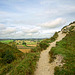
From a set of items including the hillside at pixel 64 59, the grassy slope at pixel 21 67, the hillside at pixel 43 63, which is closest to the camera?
the grassy slope at pixel 21 67

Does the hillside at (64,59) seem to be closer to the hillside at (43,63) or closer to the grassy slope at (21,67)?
the hillside at (43,63)

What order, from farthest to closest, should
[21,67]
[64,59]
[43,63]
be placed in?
[43,63]
[64,59]
[21,67]

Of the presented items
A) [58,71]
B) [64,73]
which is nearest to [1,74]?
[58,71]

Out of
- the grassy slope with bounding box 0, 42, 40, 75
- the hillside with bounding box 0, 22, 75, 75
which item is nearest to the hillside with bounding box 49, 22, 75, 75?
the hillside with bounding box 0, 22, 75, 75

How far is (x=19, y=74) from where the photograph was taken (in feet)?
23.4

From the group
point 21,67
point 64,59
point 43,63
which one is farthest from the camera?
point 43,63

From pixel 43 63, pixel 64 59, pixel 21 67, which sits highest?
pixel 64 59

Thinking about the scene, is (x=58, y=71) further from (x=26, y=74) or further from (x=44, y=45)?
(x=44, y=45)

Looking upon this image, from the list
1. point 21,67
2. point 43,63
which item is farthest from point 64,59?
point 21,67

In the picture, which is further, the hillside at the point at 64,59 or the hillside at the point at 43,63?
the hillside at the point at 43,63

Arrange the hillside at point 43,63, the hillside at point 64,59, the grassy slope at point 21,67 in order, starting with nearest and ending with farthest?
the grassy slope at point 21,67
the hillside at point 64,59
the hillside at point 43,63

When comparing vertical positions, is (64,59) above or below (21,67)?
above

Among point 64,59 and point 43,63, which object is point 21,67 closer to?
point 43,63

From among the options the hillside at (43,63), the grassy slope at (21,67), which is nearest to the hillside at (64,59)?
the hillside at (43,63)
